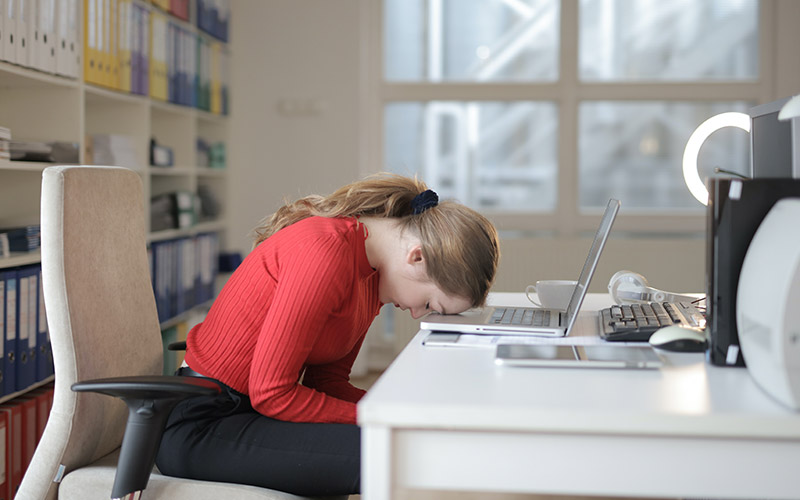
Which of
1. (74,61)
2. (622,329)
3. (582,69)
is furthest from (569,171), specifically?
(622,329)

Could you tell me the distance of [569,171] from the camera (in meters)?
4.12

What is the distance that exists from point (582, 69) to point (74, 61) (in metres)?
2.52

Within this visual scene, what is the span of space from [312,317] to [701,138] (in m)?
1.03

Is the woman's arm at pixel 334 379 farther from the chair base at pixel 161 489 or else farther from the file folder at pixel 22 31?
the file folder at pixel 22 31

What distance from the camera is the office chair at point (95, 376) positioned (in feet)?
3.89

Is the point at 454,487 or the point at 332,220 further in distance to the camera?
the point at 332,220

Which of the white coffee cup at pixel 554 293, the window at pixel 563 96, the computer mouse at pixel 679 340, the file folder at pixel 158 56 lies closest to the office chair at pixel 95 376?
the computer mouse at pixel 679 340

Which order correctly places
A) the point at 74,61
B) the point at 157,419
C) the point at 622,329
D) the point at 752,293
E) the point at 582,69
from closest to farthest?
the point at 752,293, the point at 157,419, the point at 622,329, the point at 74,61, the point at 582,69

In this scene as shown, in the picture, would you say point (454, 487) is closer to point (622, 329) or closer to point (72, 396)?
point (622, 329)

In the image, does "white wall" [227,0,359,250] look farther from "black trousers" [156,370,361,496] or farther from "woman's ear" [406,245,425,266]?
"black trousers" [156,370,361,496]

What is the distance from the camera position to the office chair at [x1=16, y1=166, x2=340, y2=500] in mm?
1185

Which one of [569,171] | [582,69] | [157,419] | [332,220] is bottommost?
[157,419]

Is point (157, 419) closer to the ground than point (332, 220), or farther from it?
closer to the ground

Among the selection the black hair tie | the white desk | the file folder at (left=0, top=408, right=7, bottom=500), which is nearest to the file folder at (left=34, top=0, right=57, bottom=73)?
the file folder at (left=0, top=408, right=7, bottom=500)
